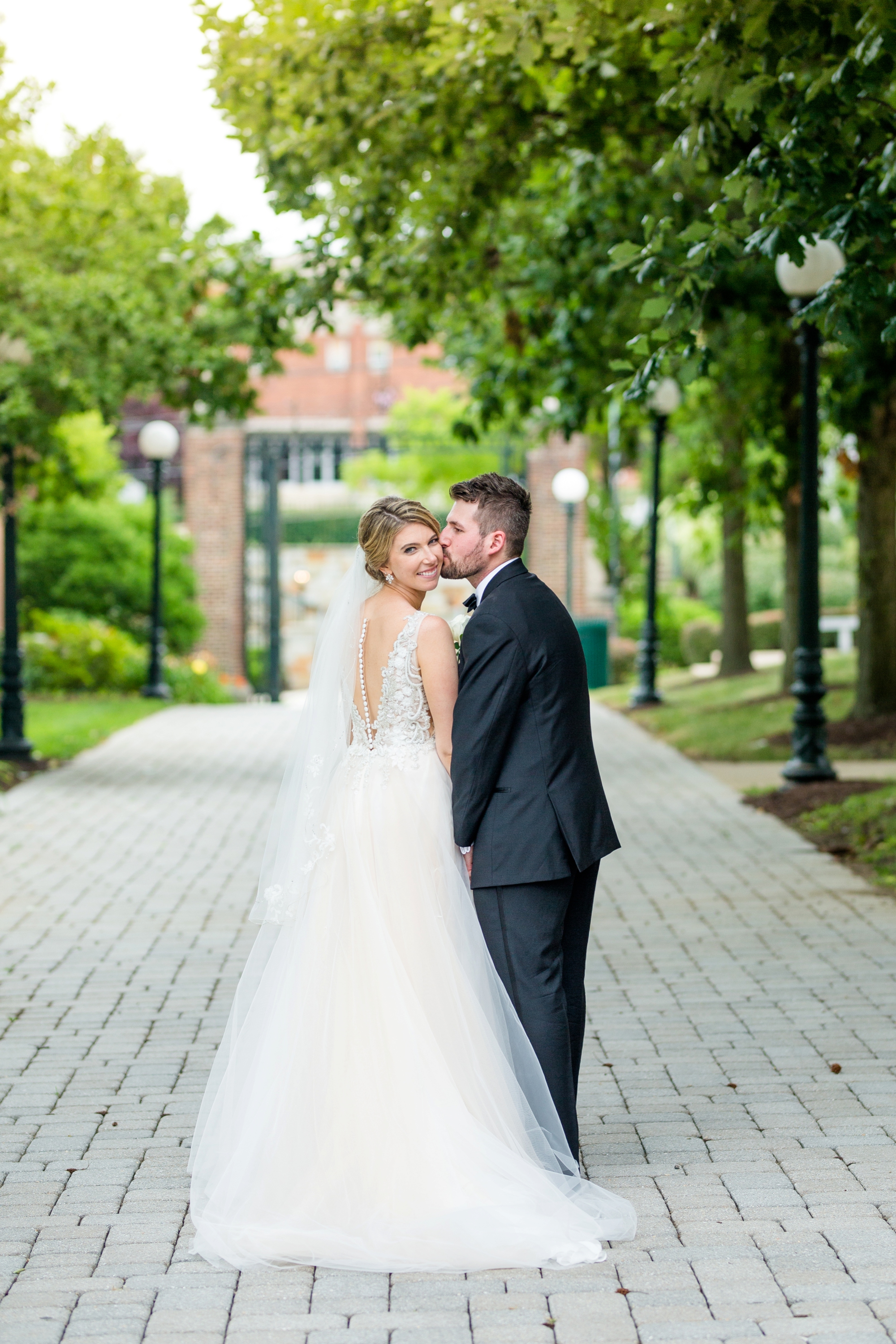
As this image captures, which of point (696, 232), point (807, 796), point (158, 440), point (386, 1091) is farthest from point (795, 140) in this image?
point (158, 440)

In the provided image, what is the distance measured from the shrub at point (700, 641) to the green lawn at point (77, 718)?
1157 cm

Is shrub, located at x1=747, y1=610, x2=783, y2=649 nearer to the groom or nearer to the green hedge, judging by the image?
the green hedge

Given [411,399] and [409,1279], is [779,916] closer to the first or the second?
[409,1279]

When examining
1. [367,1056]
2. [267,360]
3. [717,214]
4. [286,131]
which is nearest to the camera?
[367,1056]

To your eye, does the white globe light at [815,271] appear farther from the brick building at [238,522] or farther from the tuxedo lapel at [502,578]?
the brick building at [238,522]

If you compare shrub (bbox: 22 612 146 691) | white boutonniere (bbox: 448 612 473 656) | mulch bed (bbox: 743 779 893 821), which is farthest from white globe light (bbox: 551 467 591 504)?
white boutonniere (bbox: 448 612 473 656)

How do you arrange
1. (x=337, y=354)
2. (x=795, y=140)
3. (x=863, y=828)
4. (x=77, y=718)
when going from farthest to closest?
(x=337, y=354), (x=77, y=718), (x=863, y=828), (x=795, y=140)

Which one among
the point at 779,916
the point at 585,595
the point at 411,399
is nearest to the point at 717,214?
the point at 779,916

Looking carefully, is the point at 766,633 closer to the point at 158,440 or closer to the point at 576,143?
the point at 158,440

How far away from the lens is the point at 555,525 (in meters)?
31.6

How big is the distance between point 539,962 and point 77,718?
16.4 m

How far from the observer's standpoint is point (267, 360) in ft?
47.1

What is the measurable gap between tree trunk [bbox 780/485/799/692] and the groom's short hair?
1461cm

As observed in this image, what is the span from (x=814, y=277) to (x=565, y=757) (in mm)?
8338
